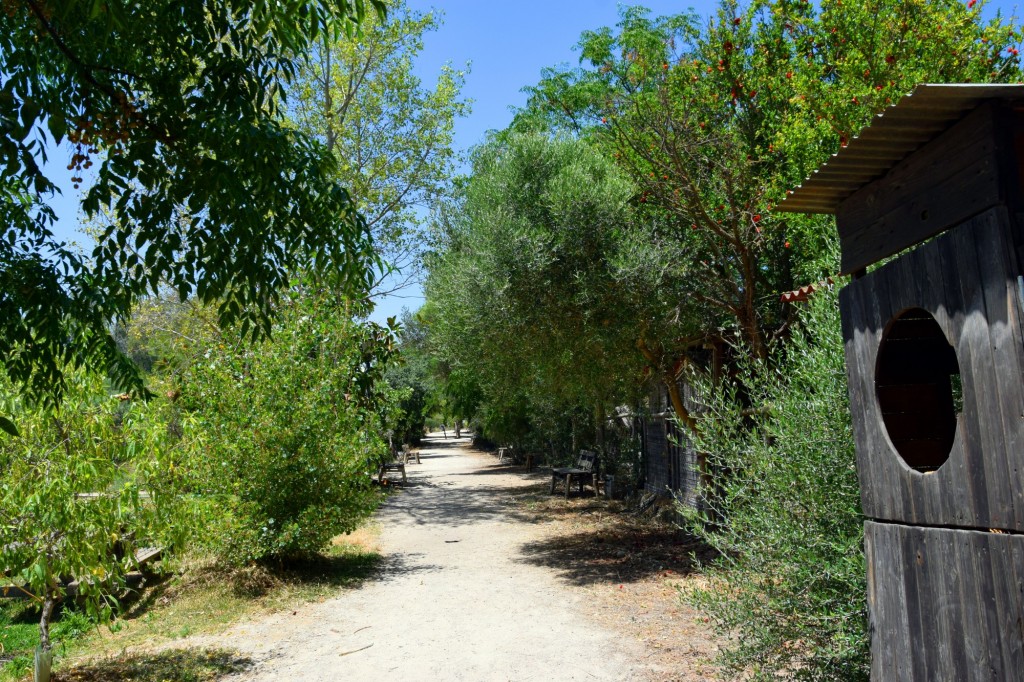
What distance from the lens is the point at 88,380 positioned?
5.66 meters

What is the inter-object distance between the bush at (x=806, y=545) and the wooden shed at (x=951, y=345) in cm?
69

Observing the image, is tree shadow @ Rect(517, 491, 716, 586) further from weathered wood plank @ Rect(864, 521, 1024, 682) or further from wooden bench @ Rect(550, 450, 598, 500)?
weathered wood plank @ Rect(864, 521, 1024, 682)

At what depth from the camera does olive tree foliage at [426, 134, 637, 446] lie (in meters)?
10.1

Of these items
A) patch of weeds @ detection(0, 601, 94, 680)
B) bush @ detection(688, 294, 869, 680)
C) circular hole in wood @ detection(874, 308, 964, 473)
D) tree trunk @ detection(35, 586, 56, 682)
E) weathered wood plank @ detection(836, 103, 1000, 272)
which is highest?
weathered wood plank @ detection(836, 103, 1000, 272)

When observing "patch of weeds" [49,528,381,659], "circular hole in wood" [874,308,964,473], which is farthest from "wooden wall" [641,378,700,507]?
"circular hole in wood" [874,308,964,473]

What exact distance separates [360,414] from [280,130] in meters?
7.03

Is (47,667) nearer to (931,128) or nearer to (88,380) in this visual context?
(88,380)

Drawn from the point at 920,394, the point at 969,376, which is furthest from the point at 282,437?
the point at 969,376

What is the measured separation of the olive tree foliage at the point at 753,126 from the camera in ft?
28.0

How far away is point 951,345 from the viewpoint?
3547 millimetres

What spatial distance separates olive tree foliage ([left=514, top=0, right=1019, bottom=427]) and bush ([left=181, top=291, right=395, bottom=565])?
14.4 feet

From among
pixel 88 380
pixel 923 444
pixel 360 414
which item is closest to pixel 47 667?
pixel 88 380

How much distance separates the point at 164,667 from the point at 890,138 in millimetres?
6928

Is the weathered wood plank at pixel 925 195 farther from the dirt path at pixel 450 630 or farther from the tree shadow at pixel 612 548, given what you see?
the tree shadow at pixel 612 548
